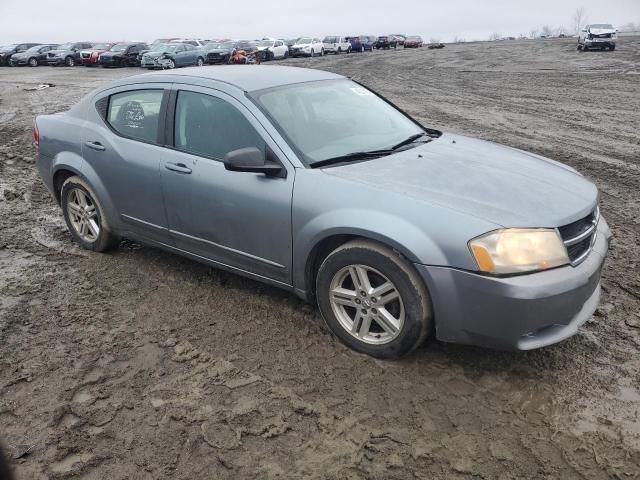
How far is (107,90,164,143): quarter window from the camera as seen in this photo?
4.35m

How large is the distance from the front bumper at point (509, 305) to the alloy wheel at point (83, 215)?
3.24m

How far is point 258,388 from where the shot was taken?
10.3ft

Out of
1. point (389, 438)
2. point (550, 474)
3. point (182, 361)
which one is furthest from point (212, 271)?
point (550, 474)

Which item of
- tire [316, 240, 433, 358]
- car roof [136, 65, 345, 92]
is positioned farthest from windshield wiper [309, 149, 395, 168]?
car roof [136, 65, 345, 92]

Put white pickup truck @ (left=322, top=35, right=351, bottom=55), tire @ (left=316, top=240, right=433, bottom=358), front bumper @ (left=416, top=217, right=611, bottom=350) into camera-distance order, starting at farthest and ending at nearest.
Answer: white pickup truck @ (left=322, top=35, right=351, bottom=55) < tire @ (left=316, top=240, right=433, bottom=358) < front bumper @ (left=416, top=217, right=611, bottom=350)

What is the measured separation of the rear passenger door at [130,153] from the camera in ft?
14.1

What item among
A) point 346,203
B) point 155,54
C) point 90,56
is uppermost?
point 346,203

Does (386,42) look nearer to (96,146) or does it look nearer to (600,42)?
(600,42)

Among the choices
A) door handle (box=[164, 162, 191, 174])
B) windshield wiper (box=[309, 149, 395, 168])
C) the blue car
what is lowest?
the blue car

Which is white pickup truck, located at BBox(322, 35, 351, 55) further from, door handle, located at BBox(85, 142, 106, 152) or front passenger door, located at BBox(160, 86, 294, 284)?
front passenger door, located at BBox(160, 86, 294, 284)

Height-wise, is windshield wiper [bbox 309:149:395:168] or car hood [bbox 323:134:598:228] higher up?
windshield wiper [bbox 309:149:395:168]

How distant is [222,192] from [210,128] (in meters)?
0.53

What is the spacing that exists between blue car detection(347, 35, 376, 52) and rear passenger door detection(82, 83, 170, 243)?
4862 centimetres

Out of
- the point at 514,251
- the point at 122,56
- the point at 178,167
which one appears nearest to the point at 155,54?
the point at 122,56
